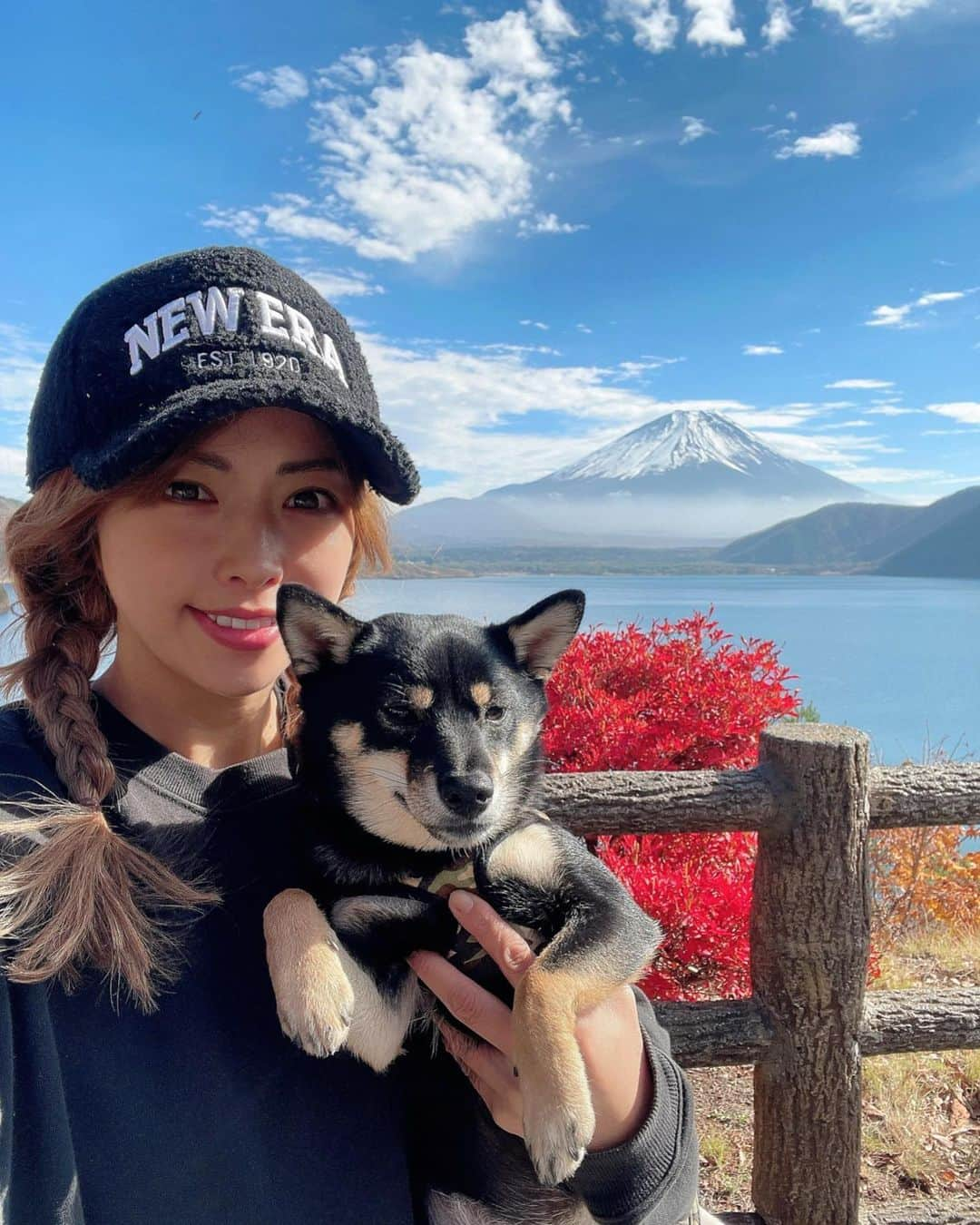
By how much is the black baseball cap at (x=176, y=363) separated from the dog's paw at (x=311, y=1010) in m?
0.92

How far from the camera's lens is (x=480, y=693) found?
190cm

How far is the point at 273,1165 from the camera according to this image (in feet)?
4.39

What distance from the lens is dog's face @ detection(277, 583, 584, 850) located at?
1.75m

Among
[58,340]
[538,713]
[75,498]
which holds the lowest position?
[538,713]

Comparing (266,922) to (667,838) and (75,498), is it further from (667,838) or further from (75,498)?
(667,838)

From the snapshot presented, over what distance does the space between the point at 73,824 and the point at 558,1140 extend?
984mm


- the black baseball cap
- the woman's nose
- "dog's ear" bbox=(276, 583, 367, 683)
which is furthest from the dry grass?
the black baseball cap

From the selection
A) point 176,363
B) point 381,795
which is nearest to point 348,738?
point 381,795

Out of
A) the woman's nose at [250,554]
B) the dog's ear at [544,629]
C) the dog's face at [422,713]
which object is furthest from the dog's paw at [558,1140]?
the woman's nose at [250,554]

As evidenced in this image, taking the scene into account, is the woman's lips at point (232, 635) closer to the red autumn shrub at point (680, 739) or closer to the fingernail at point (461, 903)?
the fingernail at point (461, 903)

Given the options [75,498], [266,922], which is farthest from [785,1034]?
[75,498]

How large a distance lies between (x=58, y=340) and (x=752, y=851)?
3.75 m

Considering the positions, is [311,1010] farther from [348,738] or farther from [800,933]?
[800,933]

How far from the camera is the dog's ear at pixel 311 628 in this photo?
5.51 feet
